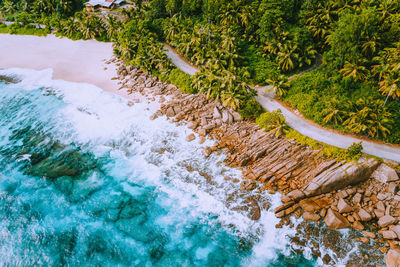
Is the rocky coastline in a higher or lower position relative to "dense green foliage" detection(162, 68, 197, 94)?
lower

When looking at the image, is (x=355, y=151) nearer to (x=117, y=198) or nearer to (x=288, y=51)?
(x=288, y=51)

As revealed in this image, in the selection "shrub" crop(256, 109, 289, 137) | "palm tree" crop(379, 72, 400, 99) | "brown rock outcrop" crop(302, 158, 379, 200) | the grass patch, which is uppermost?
"palm tree" crop(379, 72, 400, 99)

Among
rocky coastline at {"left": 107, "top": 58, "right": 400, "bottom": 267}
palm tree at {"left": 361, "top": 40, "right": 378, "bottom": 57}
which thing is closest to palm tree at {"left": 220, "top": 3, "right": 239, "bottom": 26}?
palm tree at {"left": 361, "top": 40, "right": 378, "bottom": 57}

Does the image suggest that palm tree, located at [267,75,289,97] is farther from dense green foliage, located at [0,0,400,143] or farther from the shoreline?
the shoreline

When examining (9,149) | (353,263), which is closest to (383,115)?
(353,263)

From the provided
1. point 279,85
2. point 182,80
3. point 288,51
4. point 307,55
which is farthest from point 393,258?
point 182,80

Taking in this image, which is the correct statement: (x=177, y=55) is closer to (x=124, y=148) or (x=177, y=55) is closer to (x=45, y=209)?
(x=124, y=148)

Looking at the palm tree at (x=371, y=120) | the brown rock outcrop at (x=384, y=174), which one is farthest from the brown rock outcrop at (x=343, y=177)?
the palm tree at (x=371, y=120)

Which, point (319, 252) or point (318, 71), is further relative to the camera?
point (318, 71)
